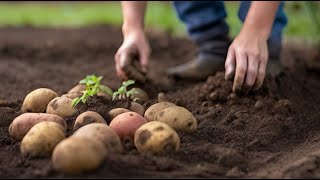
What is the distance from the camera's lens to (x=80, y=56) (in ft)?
15.6

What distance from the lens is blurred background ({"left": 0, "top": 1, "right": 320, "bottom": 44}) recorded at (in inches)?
186

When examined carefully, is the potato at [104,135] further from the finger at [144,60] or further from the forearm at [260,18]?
the finger at [144,60]

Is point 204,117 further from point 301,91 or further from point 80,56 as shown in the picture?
point 80,56

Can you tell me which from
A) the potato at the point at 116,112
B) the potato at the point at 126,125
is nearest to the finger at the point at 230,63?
the potato at the point at 116,112

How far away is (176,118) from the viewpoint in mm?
2336

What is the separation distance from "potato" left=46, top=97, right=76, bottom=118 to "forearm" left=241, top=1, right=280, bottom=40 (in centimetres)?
92

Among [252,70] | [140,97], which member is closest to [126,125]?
[140,97]

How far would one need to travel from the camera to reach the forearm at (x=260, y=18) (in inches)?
112

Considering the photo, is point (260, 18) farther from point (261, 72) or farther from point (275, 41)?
point (275, 41)

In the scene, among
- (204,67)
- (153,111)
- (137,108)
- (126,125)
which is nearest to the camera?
(126,125)

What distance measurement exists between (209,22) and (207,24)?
0.06 feet

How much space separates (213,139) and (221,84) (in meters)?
0.63

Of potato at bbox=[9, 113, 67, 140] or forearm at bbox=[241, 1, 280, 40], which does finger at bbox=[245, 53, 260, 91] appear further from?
potato at bbox=[9, 113, 67, 140]

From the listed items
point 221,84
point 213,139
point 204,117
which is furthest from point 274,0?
point 213,139
